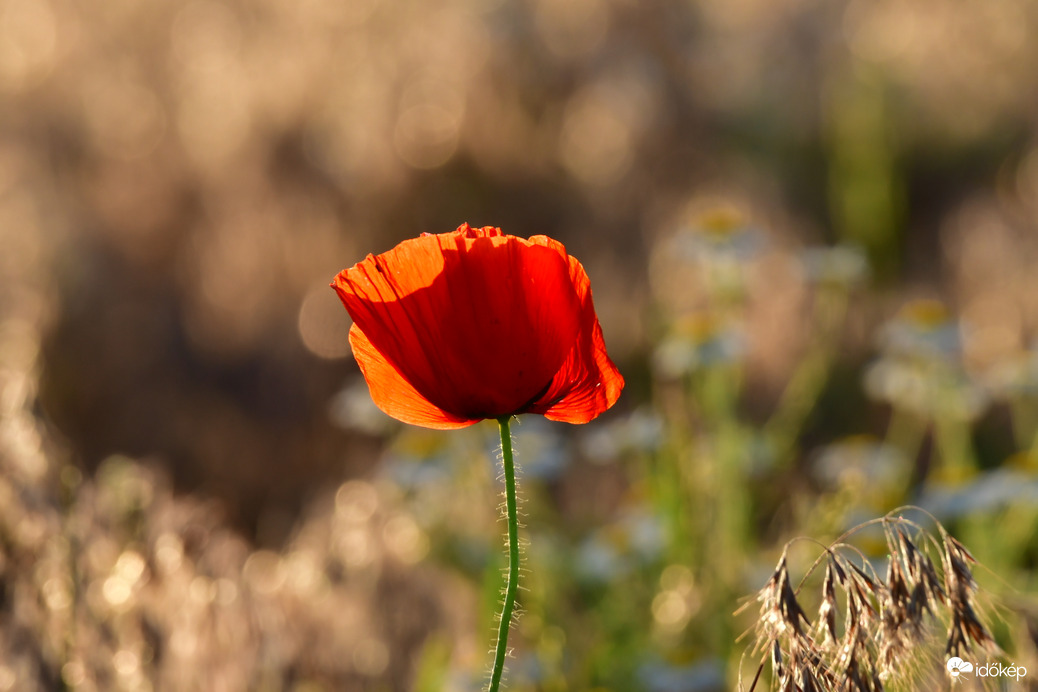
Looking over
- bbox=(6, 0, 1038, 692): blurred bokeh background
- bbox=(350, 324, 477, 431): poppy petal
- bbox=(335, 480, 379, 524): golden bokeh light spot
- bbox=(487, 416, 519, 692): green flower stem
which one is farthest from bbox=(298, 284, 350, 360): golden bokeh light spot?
bbox=(487, 416, 519, 692): green flower stem

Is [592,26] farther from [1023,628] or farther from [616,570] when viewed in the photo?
[1023,628]

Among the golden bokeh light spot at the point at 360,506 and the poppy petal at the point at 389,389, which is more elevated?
the poppy petal at the point at 389,389

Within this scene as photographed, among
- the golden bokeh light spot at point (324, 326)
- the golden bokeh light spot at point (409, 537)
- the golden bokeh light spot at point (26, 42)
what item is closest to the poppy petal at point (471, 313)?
the golden bokeh light spot at point (409, 537)

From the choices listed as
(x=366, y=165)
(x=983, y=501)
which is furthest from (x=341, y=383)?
(x=983, y=501)

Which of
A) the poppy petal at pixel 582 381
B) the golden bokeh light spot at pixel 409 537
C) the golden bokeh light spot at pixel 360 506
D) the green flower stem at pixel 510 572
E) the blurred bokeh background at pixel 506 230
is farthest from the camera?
the golden bokeh light spot at pixel 409 537

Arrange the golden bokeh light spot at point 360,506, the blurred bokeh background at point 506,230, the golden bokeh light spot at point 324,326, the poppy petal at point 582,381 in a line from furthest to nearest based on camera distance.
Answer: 1. the golden bokeh light spot at point 324,326
2. the golden bokeh light spot at point 360,506
3. the blurred bokeh background at point 506,230
4. the poppy petal at point 582,381

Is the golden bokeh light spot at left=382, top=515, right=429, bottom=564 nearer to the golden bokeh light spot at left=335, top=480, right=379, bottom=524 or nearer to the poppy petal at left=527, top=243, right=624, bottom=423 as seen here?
the golden bokeh light spot at left=335, top=480, right=379, bottom=524

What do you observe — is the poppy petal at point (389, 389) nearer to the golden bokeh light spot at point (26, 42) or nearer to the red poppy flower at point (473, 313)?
the red poppy flower at point (473, 313)
